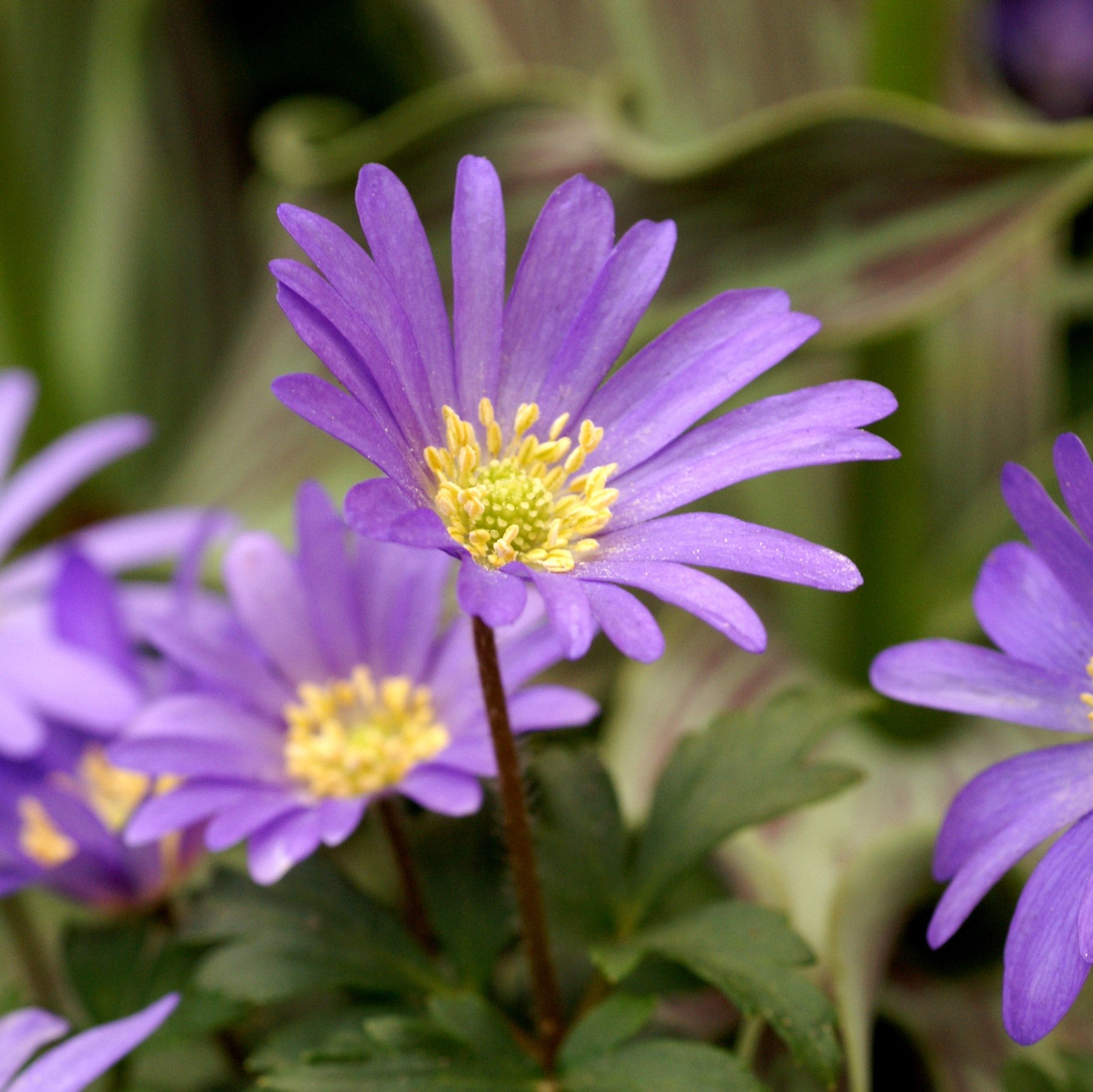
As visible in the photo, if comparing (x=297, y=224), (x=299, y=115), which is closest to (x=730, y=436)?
(x=297, y=224)

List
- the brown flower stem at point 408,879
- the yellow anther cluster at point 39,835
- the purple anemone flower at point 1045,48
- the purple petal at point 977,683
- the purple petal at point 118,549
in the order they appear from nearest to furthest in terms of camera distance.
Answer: the purple petal at point 977,683
the brown flower stem at point 408,879
the yellow anther cluster at point 39,835
the purple petal at point 118,549
the purple anemone flower at point 1045,48

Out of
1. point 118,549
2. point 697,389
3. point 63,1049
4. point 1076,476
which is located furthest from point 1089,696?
point 118,549

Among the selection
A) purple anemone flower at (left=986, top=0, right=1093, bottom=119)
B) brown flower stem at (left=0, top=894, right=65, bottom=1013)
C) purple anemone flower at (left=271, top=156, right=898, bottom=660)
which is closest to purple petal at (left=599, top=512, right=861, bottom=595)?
purple anemone flower at (left=271, top=156, right=898, bottom=660)

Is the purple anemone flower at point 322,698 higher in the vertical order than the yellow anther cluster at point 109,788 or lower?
higher

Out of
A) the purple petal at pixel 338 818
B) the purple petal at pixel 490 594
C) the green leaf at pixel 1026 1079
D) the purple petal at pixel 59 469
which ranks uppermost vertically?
the purple petal at pixel 59 469

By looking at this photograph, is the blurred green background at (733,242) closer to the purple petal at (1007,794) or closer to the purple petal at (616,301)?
the purple petal at (1007,794)

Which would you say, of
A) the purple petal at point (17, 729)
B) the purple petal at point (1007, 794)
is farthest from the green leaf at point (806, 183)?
the purple petal at point (17, 729)
